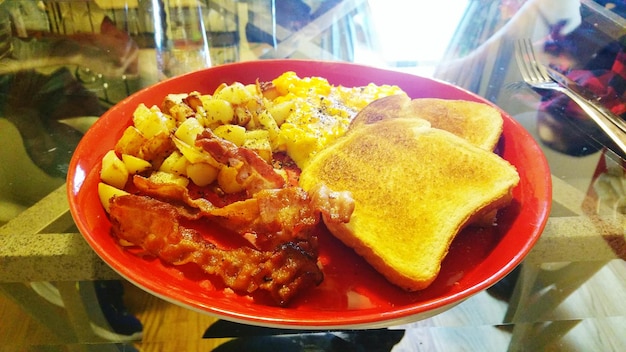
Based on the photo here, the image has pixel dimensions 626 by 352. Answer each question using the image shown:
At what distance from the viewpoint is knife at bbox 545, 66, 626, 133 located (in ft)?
3.93

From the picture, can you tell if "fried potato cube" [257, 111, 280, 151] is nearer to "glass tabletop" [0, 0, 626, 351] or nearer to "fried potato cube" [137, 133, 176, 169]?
"fried potato cube" [137, 133, 176, 169]

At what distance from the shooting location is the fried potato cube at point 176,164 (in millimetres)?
1203

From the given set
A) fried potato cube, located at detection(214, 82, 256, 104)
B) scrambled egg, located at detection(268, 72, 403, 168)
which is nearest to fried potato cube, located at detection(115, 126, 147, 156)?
fried potato cube, located at detection(214, 82, 256, 104)

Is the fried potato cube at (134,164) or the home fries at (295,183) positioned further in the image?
the fried potato cube at (134,164)

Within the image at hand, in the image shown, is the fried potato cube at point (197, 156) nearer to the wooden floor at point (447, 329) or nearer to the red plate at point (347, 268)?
the red plate at point (347, 268)

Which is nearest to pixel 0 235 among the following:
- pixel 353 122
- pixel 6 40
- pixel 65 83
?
pixel 65 83

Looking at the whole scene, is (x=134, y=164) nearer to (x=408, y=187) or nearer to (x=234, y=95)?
(x=234, y=95)

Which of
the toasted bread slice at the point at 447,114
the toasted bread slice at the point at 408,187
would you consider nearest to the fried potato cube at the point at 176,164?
the toasted bread slice at the point at 408,187

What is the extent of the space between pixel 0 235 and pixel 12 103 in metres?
0.59

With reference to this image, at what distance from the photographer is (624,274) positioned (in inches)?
41.6

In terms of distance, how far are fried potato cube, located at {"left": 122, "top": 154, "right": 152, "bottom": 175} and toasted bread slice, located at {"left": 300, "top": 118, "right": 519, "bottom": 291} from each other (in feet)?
1.35

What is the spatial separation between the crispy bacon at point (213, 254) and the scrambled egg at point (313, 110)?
0.41 meters

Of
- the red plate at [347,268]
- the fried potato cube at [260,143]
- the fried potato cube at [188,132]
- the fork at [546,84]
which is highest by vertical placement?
the fork at [546,84]

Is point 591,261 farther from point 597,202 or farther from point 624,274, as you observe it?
point 597,202
